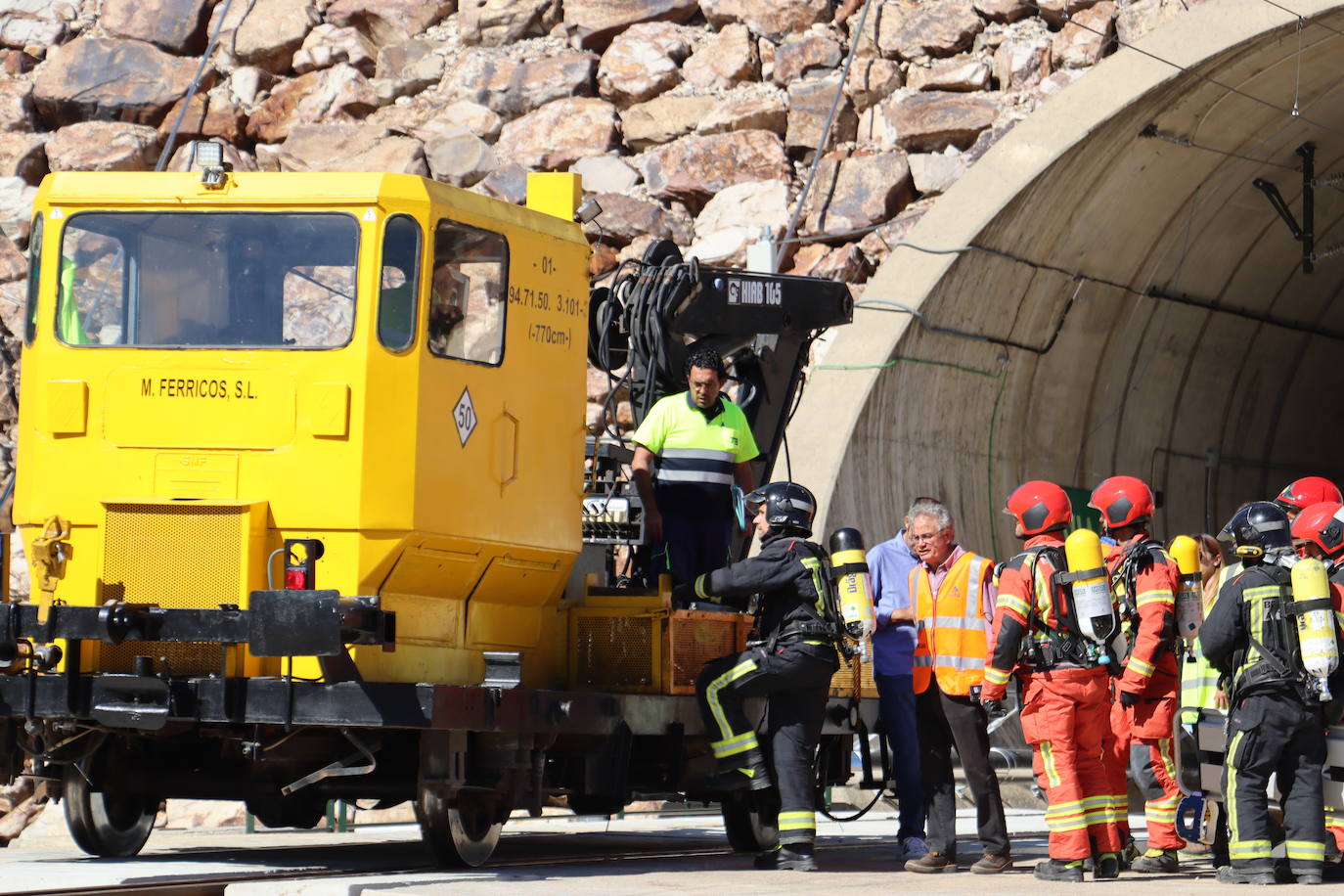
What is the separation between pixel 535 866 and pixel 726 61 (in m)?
13.1

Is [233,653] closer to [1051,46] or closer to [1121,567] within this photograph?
[1121,567]

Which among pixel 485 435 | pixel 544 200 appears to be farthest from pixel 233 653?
pixel 544 200

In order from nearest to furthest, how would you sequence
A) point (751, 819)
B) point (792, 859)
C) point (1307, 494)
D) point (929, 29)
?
point (792, 859) < point (751, 819) < point (1307, 494) < point (929, 29)

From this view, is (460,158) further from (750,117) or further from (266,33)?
(266,33)

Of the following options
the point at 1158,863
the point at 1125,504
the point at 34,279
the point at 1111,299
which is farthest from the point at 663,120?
the point at 1158,863

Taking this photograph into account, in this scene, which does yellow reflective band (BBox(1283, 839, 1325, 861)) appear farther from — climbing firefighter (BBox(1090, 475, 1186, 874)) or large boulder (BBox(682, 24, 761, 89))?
large boulder (BBox(682, 24, 761, 89))

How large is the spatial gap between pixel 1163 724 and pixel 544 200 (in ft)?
13.0

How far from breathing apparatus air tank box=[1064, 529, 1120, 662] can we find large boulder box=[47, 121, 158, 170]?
15.0 metres

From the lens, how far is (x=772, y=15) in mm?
21109

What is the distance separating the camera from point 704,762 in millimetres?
10000

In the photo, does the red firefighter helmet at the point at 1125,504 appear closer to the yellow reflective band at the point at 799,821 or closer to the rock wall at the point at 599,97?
the yellow reflective band at the point at 799,821

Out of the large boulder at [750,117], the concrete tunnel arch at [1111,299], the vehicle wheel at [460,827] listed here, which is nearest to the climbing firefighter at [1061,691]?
the vehicle wheel at [460,827]

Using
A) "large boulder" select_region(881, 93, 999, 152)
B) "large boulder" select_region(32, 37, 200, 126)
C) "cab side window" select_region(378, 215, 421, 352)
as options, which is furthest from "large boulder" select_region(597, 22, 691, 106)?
"cab side window" select_region(378, 215, 421, 352)

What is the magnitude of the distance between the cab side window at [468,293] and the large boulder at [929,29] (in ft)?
39.1
